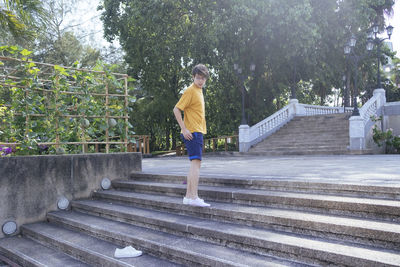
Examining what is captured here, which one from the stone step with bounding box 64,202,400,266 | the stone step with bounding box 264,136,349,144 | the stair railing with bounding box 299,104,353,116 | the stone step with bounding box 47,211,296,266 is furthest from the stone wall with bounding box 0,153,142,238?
the stair railing with bounding box 299,104,353,116

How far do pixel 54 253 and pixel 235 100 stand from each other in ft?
62.4

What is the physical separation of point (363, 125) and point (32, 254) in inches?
527

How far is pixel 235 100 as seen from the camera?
22.1 m

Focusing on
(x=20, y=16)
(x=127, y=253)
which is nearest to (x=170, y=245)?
(x=127, y=253)

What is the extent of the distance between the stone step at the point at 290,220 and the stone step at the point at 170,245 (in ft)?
0.82

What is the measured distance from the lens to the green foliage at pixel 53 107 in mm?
5328

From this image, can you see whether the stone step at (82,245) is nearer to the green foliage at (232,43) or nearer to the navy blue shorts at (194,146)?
the navy blue shorts at (194,146)

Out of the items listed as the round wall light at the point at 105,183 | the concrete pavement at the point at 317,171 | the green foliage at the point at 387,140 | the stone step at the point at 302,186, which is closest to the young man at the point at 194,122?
the stone step at the point at 302,186

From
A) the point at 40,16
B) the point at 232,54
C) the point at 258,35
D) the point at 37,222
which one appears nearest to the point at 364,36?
the point at 258,35

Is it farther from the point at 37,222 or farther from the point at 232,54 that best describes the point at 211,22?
the point at 37,222

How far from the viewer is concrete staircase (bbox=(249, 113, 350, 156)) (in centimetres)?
1425

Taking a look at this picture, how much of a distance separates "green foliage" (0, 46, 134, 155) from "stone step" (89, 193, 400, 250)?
1.69 meters

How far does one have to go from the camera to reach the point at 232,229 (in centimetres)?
341

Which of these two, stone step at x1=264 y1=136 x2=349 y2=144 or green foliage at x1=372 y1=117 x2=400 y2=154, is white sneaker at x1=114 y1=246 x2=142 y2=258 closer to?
stone step at x1=264 y1=136 x2=349 y2=144
